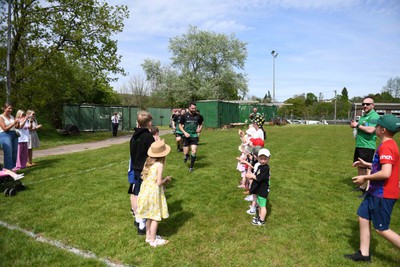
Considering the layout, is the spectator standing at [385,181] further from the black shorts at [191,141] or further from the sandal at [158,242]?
the black shorts at [191,141]

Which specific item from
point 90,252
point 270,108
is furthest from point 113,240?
point 270,108

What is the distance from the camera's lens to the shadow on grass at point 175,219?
188 inches

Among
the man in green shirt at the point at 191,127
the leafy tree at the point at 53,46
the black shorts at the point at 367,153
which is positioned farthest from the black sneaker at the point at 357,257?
the leafy tree at the point at 53,46

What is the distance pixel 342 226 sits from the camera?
198 inches

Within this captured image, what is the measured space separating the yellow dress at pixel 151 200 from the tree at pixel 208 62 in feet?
139

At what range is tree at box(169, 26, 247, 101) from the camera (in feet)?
154

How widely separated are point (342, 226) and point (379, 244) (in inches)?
29.3

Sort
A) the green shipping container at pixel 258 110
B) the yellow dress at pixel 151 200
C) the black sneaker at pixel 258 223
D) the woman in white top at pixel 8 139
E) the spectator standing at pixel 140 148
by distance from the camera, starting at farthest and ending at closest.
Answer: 1. the green shipping container at pixel 258 110
2. the woman in white top at pixel 8 139
3. the black sneaker at pixel 258 223
4. the spectator standing at pixel 140 148
5. the yellow dress at pixel 151 200

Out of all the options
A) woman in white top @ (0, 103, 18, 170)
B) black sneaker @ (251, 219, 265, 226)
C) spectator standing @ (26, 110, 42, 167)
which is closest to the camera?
black sneaker @ (251, 219, 265, 226)

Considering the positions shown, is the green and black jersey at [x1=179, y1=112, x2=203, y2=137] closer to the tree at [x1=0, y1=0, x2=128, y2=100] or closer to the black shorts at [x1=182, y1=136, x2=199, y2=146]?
the black shorts at [x1=182, y1=136, x2=199, y2=146]

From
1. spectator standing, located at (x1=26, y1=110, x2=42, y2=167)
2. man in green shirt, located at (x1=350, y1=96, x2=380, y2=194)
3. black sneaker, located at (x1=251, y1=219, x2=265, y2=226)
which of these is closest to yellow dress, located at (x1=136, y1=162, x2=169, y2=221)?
black sneaker, located at (x1=251, y1=219, x2=265, y2=226)

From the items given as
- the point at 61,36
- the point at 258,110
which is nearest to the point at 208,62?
the point at 258,110

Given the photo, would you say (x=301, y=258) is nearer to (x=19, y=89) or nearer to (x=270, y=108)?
(x=19, y=89)

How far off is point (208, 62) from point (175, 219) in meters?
45.0
